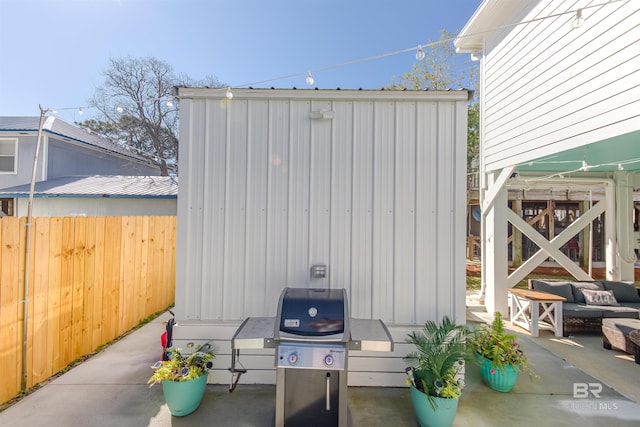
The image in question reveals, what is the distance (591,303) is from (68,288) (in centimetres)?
762

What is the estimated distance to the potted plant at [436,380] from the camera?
2180 mm

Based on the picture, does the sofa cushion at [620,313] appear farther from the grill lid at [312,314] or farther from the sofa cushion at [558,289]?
the grill lid at [312,314]

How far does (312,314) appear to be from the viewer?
213 centimetres

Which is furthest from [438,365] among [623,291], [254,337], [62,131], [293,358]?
[62,131]

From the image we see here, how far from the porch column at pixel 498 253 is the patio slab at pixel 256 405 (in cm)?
219

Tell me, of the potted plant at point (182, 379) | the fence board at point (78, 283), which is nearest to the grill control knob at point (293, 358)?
the potted plant at point (182, 379)

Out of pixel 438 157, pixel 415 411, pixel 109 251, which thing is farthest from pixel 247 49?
pixel 415 411

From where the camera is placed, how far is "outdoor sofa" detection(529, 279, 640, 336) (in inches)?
173

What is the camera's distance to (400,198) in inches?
112

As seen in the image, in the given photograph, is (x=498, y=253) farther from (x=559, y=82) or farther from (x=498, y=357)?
(x=498, y=357)

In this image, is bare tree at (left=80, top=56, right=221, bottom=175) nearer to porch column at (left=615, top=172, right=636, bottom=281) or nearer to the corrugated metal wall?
the corrugated metal wall

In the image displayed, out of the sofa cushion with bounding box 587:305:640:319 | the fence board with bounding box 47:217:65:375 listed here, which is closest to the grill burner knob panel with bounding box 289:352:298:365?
the fence board with bounding box 47:217:65:375

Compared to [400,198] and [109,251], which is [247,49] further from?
[400,198]

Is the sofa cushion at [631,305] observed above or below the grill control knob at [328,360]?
below
